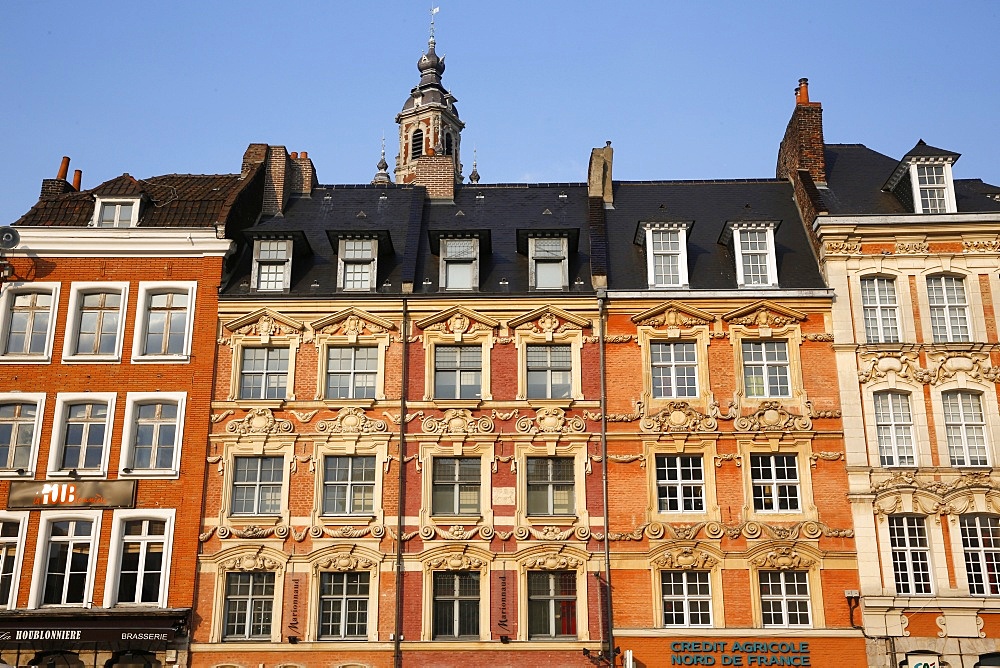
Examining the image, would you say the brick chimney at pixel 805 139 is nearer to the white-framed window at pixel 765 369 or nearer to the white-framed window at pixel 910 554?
the white-framed window at pixel 765 369

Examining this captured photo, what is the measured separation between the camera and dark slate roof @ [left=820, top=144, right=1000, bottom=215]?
29.3m

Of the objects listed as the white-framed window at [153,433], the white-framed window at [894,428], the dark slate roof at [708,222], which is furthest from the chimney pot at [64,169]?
the white-framed window at [894,428]

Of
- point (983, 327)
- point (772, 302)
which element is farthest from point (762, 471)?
point (983, 327)

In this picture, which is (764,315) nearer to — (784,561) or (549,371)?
(549,371)

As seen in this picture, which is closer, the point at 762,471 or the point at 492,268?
the point at 762,471

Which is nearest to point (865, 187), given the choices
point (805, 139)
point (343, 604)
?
point (805, 139)

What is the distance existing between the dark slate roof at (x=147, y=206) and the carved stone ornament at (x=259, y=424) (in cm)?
605

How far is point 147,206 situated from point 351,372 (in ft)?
Result: 28.0

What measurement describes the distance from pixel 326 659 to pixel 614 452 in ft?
29.8

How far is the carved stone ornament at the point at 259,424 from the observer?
26.8 metres

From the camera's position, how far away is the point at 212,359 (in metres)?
27.5

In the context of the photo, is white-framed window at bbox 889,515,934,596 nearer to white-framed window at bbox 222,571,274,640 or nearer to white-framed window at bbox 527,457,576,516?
white-framed window at bbox 527,457,576,516

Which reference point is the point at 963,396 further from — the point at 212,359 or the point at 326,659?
the point at 212,359

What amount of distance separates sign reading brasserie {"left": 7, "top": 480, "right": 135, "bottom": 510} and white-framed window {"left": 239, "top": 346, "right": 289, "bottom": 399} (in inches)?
155
